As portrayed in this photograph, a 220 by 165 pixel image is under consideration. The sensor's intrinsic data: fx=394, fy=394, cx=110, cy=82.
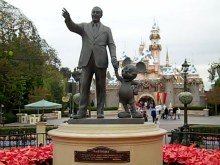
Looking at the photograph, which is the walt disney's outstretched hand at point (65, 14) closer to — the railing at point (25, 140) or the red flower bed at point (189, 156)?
the red flower bed at point (189, 156)

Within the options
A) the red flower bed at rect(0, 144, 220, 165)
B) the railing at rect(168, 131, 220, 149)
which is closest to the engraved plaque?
the red flower bed at rect(0, 144, 220, 165)

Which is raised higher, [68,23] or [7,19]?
[7,19]

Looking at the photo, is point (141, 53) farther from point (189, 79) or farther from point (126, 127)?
point (126, 127)

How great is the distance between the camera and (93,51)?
848 centimetres

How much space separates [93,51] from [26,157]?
9.05ft

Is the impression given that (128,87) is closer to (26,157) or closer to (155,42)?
(26,157)

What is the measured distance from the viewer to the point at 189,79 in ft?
211

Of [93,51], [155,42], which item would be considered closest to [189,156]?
[93,51]

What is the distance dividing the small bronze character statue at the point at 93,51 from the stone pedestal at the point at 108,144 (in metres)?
1.10

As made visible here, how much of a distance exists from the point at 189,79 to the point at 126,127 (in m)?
58.2

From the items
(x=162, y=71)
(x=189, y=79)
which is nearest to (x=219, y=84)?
(x=189, y=79)

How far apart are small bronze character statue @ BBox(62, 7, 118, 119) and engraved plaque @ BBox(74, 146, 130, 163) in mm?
1400

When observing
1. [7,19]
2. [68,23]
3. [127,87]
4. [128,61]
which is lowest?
[127,87]

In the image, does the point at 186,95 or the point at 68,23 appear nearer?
the point at 68,23
